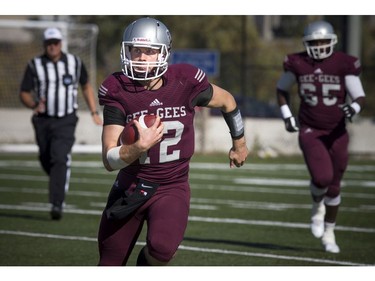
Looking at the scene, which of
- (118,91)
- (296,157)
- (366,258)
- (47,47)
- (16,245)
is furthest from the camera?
(296,157)

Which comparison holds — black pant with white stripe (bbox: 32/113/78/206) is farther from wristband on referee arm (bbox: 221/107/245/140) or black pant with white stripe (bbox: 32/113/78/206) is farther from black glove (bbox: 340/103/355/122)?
wristband on referee arm (bbox: 221/107/245/140)

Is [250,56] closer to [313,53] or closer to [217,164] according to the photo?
[217,164]

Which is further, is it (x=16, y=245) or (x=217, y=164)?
(x=217, y=164)

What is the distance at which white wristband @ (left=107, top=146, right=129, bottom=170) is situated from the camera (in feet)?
15.4

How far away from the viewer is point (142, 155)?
5.09 m

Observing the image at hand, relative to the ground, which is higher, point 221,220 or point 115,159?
point 115,159

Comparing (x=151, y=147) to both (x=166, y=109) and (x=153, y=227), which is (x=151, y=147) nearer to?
(x=166, y=109)

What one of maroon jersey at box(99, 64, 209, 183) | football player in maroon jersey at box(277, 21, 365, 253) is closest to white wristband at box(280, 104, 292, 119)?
football player in maroon jersey at box(277, 21, 365, 253)

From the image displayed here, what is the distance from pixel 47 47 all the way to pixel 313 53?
3002mm

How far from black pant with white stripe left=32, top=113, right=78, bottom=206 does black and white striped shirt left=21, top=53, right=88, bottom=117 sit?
0.10 m

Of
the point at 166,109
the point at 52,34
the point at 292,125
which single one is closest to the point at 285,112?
the point at 292,125

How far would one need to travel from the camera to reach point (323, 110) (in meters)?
7.79

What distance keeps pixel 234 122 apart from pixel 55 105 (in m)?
4.18

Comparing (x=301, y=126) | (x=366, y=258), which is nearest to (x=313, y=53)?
(x=301, y=126)
